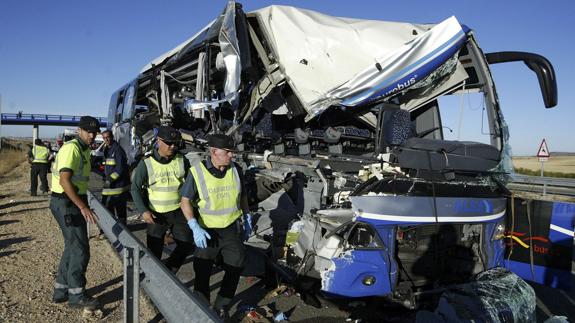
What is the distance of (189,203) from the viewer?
3.55m

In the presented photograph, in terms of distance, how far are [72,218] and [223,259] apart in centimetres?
134

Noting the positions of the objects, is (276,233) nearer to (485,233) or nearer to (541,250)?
(485,233)

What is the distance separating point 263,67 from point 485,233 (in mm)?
3288

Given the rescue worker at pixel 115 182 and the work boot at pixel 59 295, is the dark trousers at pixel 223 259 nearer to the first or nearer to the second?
the work boot at pixel 59 295

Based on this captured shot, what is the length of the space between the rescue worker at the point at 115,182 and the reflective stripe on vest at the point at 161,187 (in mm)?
2402

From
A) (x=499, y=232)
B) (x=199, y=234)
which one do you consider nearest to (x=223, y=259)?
(x=199, y=234)

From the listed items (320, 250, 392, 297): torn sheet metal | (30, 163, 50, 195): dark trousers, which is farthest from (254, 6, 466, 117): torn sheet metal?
(30, 163, 50, 195): dark trousers

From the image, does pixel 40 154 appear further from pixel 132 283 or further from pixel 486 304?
pixel 486 304

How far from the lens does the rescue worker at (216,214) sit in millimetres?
3531

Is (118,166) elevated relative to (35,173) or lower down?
elevated

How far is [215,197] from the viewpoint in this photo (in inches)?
140

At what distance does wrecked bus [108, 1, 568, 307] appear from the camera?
3.58 meters

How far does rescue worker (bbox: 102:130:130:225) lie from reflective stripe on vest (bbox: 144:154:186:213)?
7.88 feet

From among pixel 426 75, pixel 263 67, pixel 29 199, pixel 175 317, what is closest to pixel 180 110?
pixel 263 67
